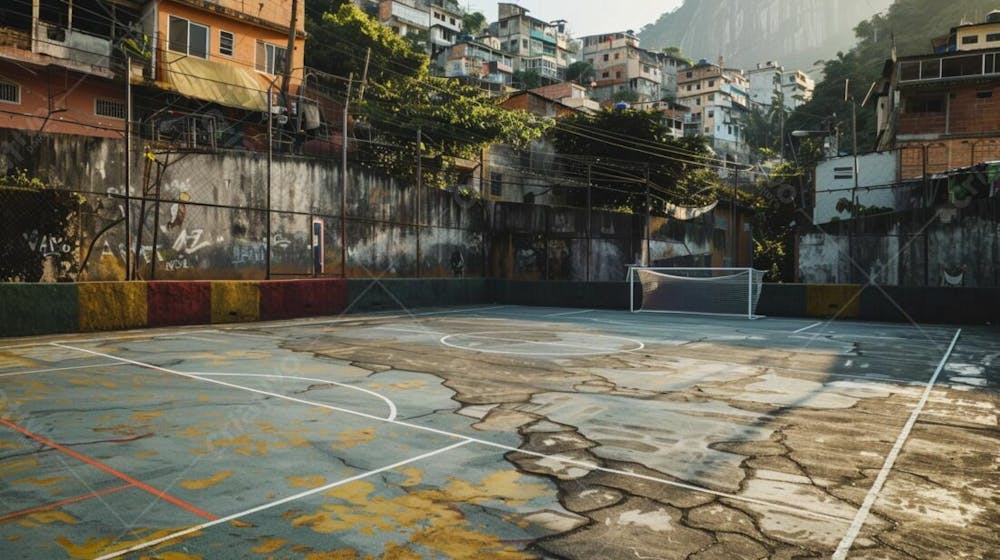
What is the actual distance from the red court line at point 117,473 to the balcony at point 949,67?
4464cm

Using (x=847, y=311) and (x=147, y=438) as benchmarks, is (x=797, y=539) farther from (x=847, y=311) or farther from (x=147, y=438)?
(x=847, y=311)

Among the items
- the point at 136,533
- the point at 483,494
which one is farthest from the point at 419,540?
the point at 136,533

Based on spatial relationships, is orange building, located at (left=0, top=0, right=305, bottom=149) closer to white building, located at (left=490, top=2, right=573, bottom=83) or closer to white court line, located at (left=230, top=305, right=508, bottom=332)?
white court line, located at (left=230, top=305, right=508, bottom=332)

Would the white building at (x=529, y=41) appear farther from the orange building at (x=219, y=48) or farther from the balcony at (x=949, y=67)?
the orange building at (x=219, y=48)

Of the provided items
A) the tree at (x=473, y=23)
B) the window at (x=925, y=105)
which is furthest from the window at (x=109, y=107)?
the tree at (x=473, y=23)

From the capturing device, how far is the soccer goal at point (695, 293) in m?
23.5

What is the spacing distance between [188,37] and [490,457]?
1166 inches

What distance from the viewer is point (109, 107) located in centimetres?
2692

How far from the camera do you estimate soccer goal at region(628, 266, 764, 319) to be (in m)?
23.5

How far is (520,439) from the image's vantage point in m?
6.11

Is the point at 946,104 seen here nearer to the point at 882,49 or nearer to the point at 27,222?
the point at 882,49

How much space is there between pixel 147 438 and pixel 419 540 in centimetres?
347

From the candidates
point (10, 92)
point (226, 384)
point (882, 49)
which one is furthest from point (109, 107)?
point (882, 49)

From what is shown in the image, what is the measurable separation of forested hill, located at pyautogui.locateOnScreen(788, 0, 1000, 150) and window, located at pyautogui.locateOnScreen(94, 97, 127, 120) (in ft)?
209
